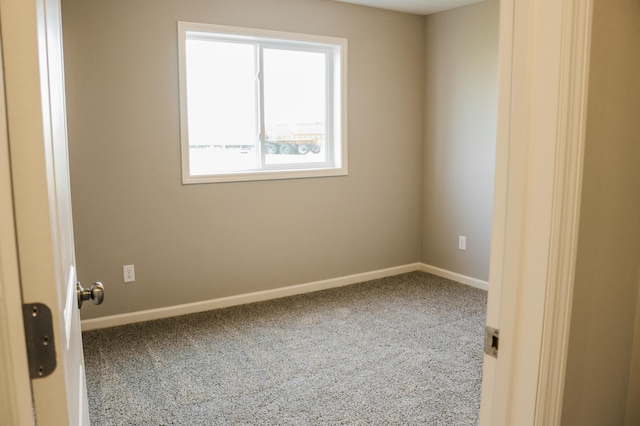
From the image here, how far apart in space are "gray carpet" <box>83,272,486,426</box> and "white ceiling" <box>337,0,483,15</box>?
2.42 m

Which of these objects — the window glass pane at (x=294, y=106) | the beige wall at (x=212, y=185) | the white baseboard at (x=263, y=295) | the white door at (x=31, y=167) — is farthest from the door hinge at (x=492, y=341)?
the window glass pane at (x=294, y=106)

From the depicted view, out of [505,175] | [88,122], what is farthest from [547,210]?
[88,122]

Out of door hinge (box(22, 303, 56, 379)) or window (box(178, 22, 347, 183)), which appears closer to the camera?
door hinge (box(22, 303, 56, 379))

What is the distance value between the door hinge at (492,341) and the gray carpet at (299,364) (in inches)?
58.6

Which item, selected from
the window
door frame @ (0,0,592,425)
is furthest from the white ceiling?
door frame @ (0,0,592,425)

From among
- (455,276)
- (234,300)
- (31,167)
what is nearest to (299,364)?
(234,300)

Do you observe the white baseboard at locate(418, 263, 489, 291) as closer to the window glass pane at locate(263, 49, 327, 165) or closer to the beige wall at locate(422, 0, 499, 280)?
the beige wall at locate(422, 0, 499, 280)

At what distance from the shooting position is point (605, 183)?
3.26 ft

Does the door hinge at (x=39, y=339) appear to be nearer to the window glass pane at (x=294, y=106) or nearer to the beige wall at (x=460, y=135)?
the window glass pane at (x=294, y=106)

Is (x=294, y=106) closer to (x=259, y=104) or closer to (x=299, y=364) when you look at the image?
(x=259, y=104)

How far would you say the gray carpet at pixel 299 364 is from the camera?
2430 mm

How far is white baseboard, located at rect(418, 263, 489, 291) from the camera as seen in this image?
436cm

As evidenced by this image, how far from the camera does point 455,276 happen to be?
15.0 feet

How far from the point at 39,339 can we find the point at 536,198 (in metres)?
0.79
